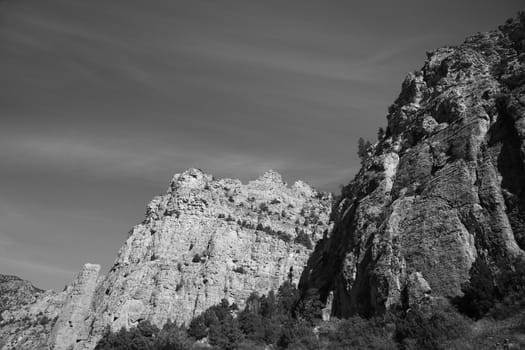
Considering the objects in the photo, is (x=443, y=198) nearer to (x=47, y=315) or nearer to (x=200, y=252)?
(x=200, y=252)

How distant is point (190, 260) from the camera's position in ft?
210

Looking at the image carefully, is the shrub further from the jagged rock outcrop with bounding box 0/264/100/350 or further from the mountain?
the jagged rock outcrop with bounding box 0/264/100/350

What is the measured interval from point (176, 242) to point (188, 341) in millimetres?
22504

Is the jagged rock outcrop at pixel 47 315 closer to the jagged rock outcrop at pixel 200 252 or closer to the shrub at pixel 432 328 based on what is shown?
the jagged rock outcrop at pixel 200 252

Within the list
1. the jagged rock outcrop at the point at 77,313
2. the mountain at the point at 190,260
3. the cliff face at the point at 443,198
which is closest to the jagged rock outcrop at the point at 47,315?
the jagged rock outcrop at the point at 77,313

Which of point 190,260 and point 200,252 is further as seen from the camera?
point 200,252

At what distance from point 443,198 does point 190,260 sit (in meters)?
43.1

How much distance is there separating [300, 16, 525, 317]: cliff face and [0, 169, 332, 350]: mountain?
14.2m

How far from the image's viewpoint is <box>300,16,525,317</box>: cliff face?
1014 inches

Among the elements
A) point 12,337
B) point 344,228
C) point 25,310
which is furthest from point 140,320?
point 25,310

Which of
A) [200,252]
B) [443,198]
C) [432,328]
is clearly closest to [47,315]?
[200,252]

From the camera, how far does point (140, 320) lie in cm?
5569

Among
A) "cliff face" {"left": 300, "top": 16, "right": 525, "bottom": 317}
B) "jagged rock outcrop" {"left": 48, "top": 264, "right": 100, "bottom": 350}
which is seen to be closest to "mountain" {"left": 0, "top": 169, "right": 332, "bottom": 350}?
"jagged rock outcrop" {"left": 48, "top": 264, "right": 100, "bottom": 350}

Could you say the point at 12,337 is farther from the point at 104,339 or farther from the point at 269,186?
the point at 269,186
